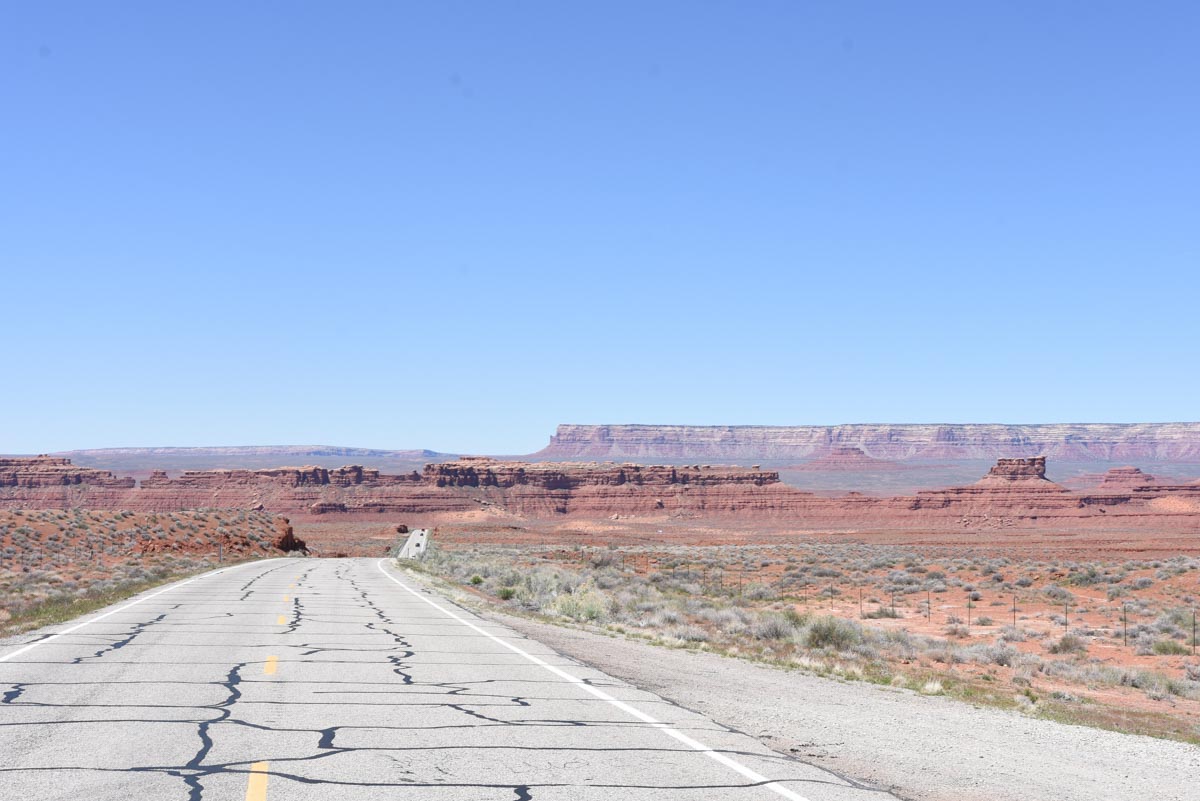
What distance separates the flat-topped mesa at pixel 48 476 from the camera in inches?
5379

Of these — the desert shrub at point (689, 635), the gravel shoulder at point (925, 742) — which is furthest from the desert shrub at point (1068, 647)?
the gravel shoulder at point (925, 742)

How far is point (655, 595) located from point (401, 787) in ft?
76.9

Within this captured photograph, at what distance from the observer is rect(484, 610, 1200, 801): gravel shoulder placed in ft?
23.9

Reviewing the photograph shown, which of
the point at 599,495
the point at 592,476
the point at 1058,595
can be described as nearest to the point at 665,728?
the point at 1058,595

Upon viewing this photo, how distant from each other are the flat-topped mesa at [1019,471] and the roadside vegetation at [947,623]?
75.1 meters

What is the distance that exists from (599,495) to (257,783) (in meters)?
129

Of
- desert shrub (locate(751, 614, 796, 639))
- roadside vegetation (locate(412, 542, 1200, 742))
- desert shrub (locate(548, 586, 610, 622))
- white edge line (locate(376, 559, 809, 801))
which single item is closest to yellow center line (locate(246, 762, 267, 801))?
white edge line (locate(376, 559, 809, 801))

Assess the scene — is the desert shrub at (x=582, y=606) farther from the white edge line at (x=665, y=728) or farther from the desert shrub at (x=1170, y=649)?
the desert shrub at (x=1170, y=649)

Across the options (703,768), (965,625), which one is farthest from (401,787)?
(965,625)

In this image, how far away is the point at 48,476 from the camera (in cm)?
13825

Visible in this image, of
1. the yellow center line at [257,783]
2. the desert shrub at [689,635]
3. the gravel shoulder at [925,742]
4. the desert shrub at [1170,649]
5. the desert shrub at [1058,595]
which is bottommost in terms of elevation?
the desert shrub at [1058,595]

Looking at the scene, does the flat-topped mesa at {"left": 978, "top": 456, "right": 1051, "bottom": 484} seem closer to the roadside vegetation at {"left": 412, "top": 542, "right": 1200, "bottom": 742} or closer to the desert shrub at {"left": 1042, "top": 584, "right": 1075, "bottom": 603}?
the roadside vegetation at {"left": 412, "top": 542, "right": 1200, "bottom": 742}

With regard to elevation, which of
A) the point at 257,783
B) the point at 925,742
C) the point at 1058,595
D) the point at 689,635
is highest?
the point at 257,783

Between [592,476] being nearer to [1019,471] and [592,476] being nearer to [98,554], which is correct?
[1019,471]
